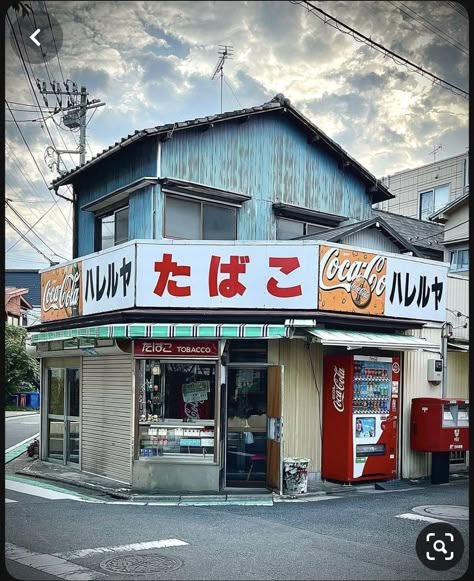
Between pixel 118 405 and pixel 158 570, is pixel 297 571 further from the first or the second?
pixel 118 405

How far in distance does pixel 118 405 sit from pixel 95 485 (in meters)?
1.56

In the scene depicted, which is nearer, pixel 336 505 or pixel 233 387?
pixel 336 505

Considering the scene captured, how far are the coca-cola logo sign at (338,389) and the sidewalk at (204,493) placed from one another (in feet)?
5.00

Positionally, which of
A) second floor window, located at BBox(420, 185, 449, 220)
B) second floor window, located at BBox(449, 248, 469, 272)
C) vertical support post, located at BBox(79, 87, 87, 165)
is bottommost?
second floor window, located at BBox(449, 248, 469, 272)

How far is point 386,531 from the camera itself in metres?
8.56

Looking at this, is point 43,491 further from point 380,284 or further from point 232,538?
point 380,284

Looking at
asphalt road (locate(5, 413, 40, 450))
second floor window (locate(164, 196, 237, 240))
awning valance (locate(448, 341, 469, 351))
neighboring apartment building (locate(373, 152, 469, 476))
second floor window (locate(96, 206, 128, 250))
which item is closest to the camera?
second floor window (locate(164, 196, 237, 240))

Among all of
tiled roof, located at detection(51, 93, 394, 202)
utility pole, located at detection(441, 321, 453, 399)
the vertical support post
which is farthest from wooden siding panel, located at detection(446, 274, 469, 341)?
the vertical support post

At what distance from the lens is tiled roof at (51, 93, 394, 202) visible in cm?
1252

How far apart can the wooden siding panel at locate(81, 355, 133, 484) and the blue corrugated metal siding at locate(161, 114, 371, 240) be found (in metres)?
4.07

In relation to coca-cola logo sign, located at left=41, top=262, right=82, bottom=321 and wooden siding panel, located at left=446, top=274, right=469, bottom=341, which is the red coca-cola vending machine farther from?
coca-cola logo sign, located at left=41, top=262, right=82, bottom=321

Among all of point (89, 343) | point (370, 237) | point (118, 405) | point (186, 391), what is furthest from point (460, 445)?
point (89, 343)

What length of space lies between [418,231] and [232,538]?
14.6 meters

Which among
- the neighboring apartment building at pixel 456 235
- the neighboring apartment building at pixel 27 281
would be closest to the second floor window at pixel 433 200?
the neighboring apartment building at pixel 456 235
